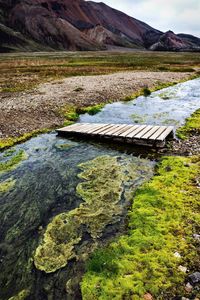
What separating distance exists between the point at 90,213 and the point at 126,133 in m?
8.29

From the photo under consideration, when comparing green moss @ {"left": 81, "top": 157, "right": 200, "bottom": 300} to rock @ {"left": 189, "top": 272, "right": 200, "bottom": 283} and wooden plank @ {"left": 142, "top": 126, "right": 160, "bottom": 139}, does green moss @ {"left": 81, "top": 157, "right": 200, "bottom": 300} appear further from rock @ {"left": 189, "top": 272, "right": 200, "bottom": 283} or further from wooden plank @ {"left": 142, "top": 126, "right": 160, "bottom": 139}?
wooden plank @ {"left": 142, "top": 126, "right": 160, "bottom": 139}

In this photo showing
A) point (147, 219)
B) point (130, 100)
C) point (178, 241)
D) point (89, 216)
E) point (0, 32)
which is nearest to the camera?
point (178, 241)

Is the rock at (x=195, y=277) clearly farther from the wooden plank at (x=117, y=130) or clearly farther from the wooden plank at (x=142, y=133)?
the wooden plank at (x=117, y=130)

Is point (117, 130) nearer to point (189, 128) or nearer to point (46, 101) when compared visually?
point (189, 128)

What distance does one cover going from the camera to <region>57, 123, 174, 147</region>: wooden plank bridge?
54.4 ft

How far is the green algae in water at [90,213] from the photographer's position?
8492mm

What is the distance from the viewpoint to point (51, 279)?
7613 mm

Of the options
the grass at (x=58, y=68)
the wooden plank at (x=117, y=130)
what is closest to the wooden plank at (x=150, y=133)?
the wooden plank at (x=117, y=130)

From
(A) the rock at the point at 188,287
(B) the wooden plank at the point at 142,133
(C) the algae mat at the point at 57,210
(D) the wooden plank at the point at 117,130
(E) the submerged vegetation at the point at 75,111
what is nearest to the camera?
(A) the rock at the point at 188,287

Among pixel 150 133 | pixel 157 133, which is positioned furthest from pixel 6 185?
pixel 157 133

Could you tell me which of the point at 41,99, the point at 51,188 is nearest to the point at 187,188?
the point at 51,188

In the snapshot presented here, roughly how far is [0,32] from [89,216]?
200 m

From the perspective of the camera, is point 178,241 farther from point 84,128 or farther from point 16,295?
point 84,128

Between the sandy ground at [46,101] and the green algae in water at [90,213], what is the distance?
26.8 ft
